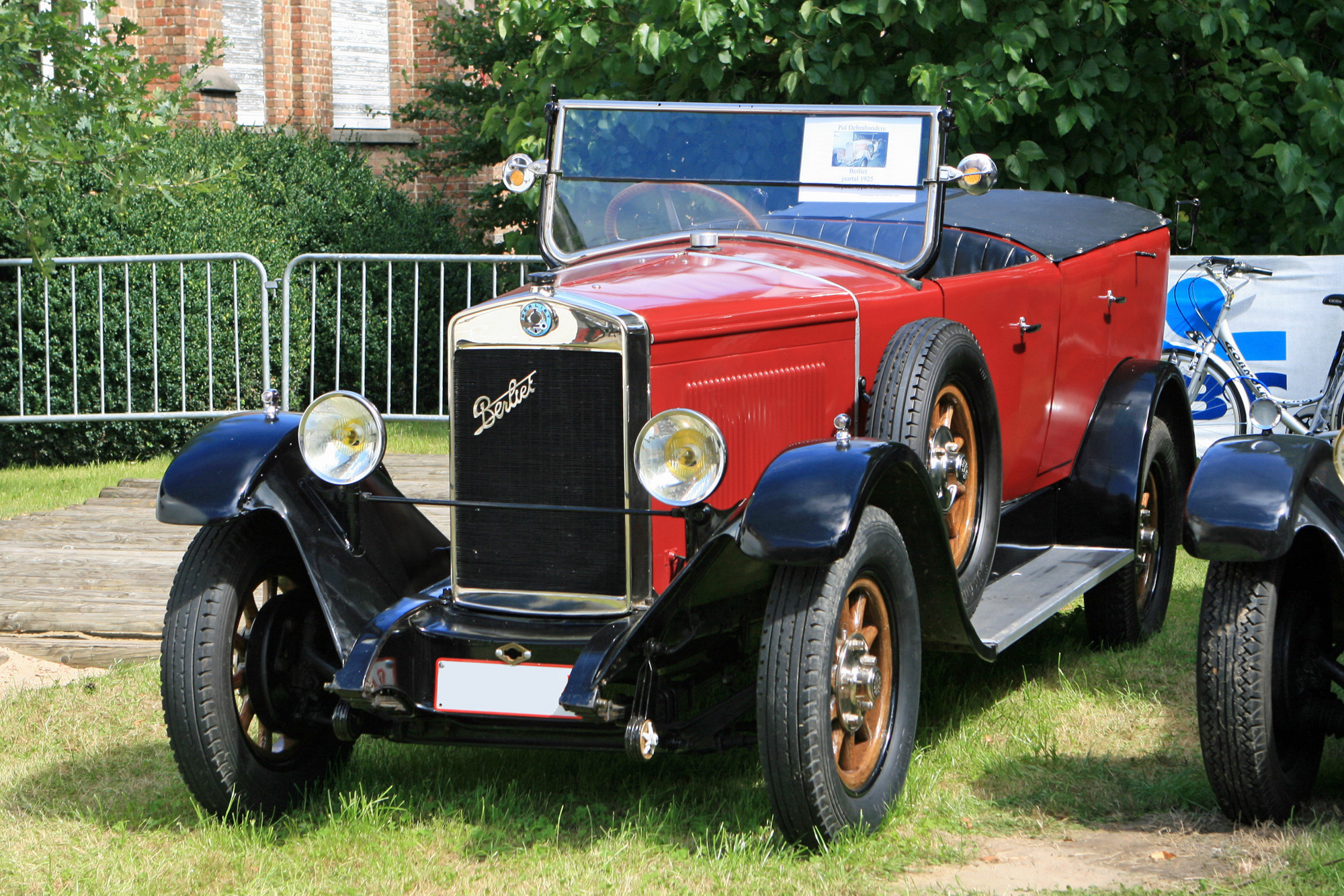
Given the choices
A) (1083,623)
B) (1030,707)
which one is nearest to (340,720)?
(1030,707)

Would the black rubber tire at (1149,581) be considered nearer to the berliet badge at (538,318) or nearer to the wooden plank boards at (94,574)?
the berliet badge at (538,318)

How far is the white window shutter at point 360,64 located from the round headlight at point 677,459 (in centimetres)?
1412

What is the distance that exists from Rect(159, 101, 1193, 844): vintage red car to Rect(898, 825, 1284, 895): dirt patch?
273 mm

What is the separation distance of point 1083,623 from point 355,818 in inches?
127

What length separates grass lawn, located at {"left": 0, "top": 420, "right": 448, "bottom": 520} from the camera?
8.30 meters

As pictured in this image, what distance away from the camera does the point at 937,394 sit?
12.6ft

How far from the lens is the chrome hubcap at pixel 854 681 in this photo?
3.30 m

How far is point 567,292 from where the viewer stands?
357cm

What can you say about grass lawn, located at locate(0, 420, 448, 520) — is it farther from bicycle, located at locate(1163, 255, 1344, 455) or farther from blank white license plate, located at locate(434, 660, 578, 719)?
blank white license plate, located at locate(434, 660, 578, 719)

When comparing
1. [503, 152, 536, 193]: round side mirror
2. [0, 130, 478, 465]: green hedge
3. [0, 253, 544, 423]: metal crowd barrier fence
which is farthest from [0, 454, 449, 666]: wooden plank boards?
[503, 152, 536, 193]: round side mirror

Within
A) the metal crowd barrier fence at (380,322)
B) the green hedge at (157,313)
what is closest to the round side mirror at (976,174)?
the green hedge at (157,313)

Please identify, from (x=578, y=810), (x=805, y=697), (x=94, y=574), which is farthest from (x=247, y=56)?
(x=805, y=697)

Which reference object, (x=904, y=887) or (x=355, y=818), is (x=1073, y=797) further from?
(x=355, y=818)

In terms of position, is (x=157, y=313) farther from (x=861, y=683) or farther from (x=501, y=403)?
(x=861, y=683)
